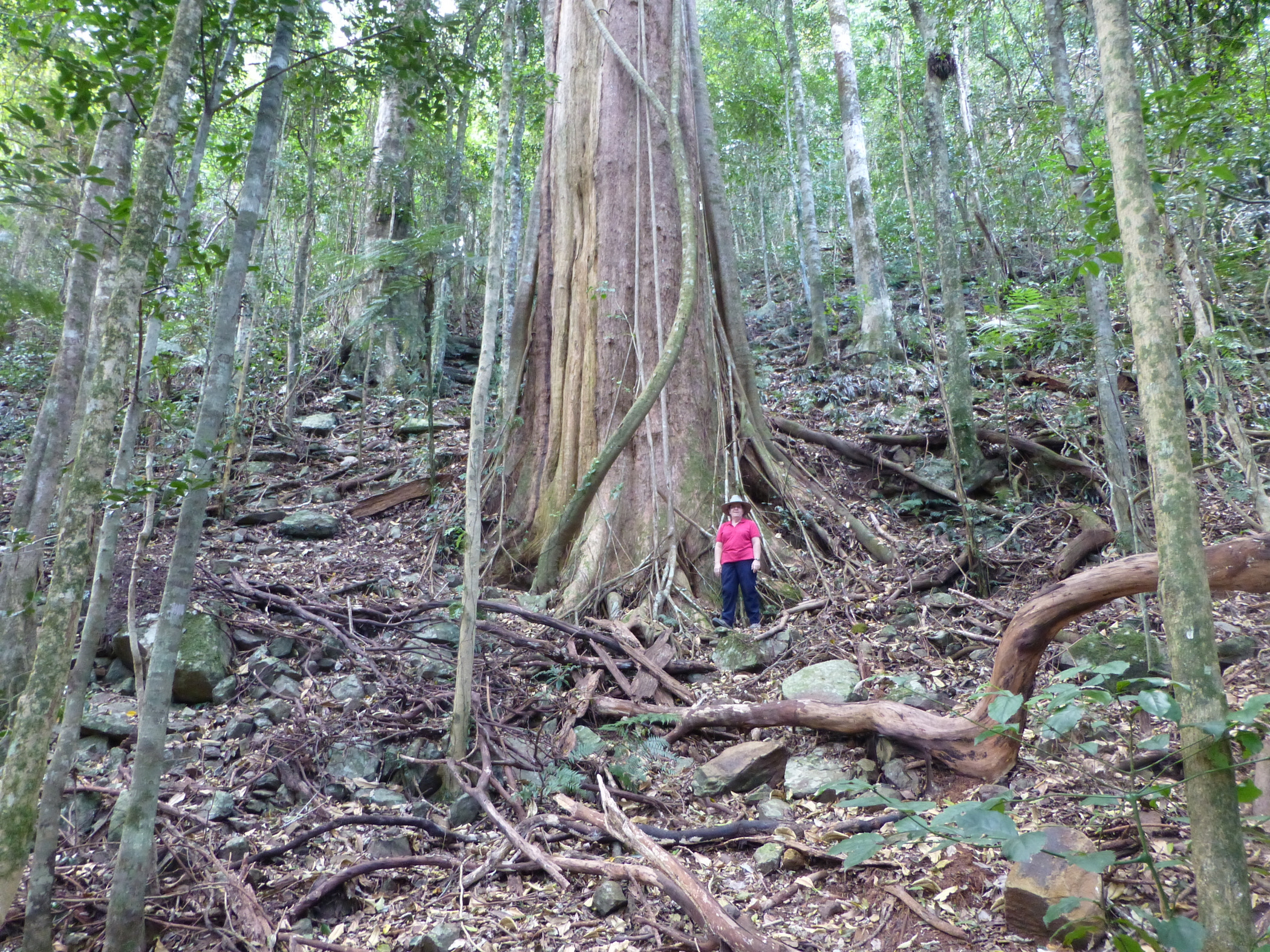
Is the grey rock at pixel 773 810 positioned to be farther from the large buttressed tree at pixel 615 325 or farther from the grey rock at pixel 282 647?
the grey rock at pixel 282 647

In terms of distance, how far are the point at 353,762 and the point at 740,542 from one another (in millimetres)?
3213

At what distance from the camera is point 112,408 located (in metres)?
2.61

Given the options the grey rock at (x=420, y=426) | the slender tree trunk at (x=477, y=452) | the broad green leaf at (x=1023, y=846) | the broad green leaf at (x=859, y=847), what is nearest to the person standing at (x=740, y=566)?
the slender tree trunk at (x=477, y=452)

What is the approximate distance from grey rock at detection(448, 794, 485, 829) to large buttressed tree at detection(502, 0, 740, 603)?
8.96 feet

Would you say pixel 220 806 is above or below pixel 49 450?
below

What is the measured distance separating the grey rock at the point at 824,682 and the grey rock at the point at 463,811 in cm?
190

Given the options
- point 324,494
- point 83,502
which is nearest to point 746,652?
point 83,502

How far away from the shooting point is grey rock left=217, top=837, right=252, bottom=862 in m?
3.36

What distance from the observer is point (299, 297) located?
34.1 ft

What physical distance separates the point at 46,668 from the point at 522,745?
7.66 feet

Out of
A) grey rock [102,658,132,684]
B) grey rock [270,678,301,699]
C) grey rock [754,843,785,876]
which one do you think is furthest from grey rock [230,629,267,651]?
grey rock [754,843,785,876]

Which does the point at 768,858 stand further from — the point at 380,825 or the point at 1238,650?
the point at 1238,650

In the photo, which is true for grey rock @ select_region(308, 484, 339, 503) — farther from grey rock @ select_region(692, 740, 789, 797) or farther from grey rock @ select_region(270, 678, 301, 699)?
grey rock @ select_region(692, 740, 789, 797)

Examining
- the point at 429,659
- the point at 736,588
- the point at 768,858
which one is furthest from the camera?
the point at 736,588
